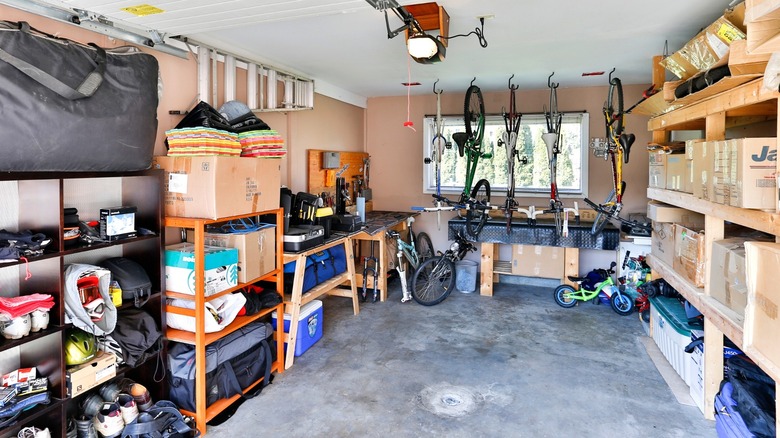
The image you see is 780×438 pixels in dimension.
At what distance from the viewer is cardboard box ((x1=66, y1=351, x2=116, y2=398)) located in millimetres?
2033

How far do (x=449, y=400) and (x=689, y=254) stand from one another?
69.0 inches

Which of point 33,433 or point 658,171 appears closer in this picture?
point 33,433

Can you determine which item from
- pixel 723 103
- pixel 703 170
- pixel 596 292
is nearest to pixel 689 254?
pixel 703 170

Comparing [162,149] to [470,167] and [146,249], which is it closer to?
[146,249]

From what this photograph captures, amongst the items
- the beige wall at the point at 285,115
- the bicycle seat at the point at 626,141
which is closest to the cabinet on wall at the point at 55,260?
the beige wall at the point at 285,115

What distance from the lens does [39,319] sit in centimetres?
195

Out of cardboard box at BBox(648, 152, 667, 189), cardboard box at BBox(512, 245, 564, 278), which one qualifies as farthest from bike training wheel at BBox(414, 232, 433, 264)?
cardboard box at BBox(648, 152, 667, 189)

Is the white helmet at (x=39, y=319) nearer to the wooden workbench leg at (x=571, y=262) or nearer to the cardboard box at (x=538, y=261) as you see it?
the cardboard box at (x=538, y=261)

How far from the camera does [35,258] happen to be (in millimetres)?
1886

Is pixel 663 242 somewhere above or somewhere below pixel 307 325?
above

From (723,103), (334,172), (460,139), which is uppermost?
(460,139)

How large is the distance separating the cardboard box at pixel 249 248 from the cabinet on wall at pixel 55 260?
0.40 m

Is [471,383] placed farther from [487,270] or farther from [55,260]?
[55,260]

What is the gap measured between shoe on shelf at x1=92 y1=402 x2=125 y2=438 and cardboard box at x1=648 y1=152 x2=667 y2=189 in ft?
12.2
